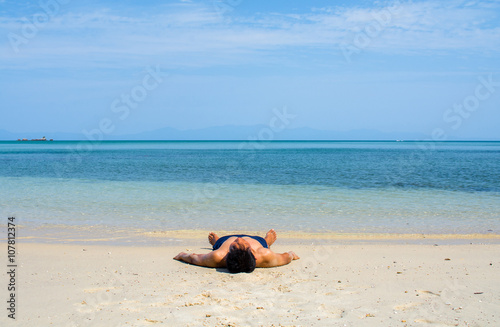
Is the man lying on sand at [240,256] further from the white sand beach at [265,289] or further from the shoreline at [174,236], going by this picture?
the shoreline at [174,236]

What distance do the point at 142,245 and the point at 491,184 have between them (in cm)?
2012

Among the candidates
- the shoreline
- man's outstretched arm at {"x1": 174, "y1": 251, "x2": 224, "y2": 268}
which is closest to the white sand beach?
man's outstretched arm at {"x1": 174, "y1": 251, "x2": 224, "y2": 268}

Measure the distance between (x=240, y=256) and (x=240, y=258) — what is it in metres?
0.03

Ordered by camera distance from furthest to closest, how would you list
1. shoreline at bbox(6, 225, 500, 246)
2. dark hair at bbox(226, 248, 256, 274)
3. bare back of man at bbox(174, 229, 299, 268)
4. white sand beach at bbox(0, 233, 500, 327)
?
shoreline at bbox(6, 225, 500, 246) → bare back of man at bbox(174, 229, 299, 268) → dark hair at bbox(226, 248, 256, 274) → white sand beach at bbox(0, 233, 500, 327)

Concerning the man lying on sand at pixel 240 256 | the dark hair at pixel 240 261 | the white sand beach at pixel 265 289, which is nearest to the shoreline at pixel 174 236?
the white sand beach at pixel 265 289

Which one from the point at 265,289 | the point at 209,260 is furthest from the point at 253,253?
the point at 265,289

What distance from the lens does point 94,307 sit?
5004 mm

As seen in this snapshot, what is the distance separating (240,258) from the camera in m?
6.37

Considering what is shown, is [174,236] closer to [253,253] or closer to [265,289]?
[253,253]

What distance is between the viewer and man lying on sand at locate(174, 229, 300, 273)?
21.0 ft

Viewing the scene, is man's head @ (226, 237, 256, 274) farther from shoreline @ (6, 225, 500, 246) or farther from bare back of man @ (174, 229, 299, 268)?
shoreline @ (6, 225, 500, 246)

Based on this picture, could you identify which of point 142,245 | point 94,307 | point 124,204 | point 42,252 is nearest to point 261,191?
point 124,204

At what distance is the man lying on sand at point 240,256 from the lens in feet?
21.0

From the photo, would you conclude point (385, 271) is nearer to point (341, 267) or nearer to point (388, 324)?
point (341, 267)
